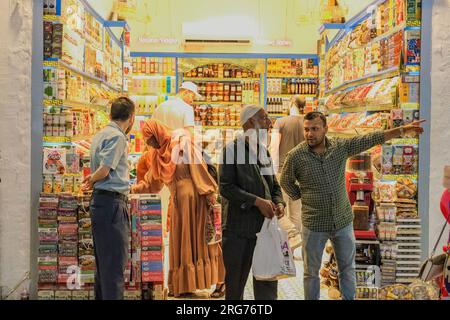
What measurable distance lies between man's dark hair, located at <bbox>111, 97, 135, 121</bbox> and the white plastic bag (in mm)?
1249

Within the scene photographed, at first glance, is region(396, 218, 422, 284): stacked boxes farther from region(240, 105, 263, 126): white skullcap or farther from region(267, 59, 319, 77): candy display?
region(267, 59, 319, 77): candy display

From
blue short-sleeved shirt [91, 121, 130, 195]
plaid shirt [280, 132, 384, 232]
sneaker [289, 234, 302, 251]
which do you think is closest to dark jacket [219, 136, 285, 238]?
plaid shirt [280, 132, 384, 232]

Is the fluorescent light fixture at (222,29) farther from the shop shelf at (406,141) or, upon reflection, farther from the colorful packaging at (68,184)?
the colorful packaging at (68,184)

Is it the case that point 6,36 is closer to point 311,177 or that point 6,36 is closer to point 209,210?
point 209,210

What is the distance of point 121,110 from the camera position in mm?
4609

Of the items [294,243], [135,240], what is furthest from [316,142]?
[294,243]

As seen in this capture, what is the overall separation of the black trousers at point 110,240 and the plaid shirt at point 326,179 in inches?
49.8

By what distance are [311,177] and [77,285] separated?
6.80 feet

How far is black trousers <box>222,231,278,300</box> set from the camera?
171 inches

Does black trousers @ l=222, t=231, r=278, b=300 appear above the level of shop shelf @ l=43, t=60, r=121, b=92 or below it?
below

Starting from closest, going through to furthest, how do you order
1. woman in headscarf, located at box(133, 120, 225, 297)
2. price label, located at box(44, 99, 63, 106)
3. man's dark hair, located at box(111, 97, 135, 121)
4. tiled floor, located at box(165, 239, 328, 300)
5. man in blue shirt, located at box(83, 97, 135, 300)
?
man in blue shirt, located at box(83, 97, 135, 300), man's dark hair, located at box(111, 97, 135, 121), price label, located at box(44, 99, 63, 106), woman in headscarf, located at box(133, 120, 225, 297), tiled floor, located at box(165, 239, 328, 300)

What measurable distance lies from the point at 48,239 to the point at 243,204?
1.74 m

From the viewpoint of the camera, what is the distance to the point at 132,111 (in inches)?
185
